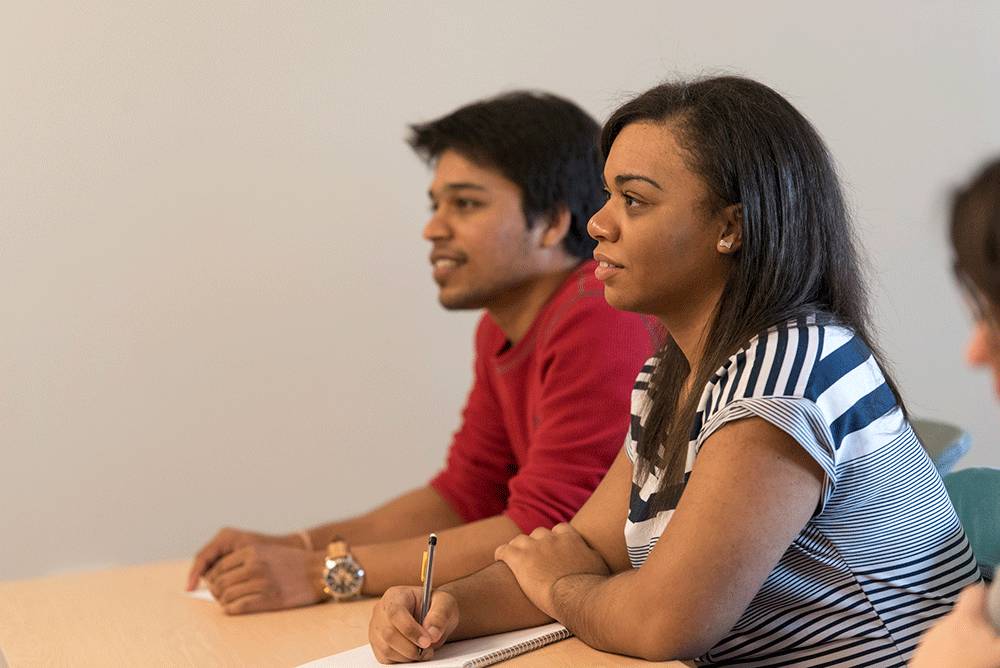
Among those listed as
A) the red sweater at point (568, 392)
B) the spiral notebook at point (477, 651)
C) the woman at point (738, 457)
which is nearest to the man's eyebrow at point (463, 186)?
the red sweater at point (568, 392)

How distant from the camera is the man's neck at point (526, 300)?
81.4 inches

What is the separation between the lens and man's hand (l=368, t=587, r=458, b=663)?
1.29 m

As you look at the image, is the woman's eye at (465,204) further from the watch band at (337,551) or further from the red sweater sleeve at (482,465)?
the watch band at (337,551)

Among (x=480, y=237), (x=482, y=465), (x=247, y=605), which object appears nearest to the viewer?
(x=247, y=605)

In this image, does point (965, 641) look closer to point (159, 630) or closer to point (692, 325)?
point (692, 325)

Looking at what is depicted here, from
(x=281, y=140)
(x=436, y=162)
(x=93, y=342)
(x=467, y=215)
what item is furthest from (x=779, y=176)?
(x=93, y=342)

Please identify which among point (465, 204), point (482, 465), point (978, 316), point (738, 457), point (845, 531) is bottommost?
point (482, 465)

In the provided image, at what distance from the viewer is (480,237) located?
207 cm

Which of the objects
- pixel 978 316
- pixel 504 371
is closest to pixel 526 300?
pixel 504 371

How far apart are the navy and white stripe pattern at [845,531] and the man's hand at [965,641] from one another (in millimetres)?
256

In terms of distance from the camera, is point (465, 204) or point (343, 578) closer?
point (343, 578)

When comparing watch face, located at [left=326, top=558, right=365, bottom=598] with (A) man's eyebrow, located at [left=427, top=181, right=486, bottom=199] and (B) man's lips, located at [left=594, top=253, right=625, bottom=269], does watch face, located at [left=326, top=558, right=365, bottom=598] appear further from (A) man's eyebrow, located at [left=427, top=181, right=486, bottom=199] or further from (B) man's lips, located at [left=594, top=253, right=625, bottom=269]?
(A) man's eyebrow, located at [left=427, top=181, right=486, bottom=199]

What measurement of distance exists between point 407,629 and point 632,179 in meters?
0.59

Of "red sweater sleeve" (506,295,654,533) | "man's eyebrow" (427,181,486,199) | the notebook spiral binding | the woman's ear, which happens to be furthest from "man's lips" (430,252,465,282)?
the notebook spiral binding
